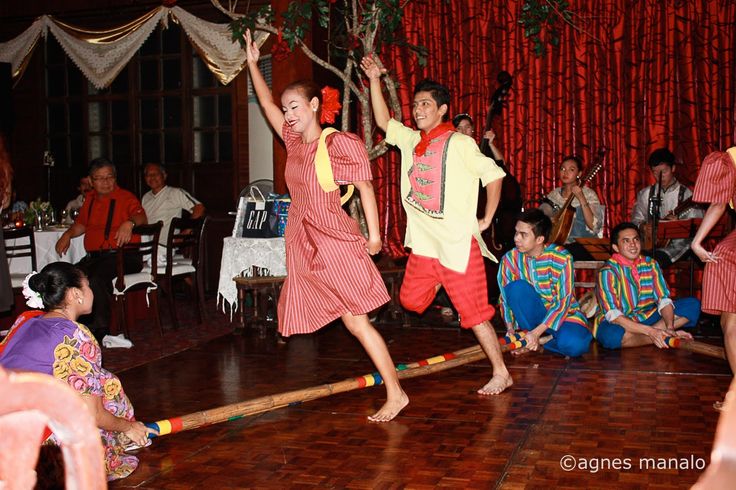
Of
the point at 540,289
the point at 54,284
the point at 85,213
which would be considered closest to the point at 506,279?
the point at 540,289

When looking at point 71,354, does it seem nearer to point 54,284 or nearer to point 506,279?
point 54,284

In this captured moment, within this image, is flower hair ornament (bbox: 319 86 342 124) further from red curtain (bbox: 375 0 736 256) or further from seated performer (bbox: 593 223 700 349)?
red curtain (bbox: 375 0 736 256)

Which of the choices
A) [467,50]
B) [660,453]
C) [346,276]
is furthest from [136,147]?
[660,453]

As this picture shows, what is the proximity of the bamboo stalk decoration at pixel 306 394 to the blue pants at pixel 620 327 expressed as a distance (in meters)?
0.59

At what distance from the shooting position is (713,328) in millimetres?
5684

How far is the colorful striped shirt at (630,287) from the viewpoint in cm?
487

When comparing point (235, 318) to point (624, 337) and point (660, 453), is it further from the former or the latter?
point (660, 453)

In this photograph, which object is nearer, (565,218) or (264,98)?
(264,98)

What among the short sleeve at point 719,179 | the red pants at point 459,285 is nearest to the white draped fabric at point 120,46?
the red pants at point 459,285

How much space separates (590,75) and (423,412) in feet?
14.2

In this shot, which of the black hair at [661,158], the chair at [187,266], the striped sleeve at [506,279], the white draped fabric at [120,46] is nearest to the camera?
the striped sleeve at [506,279]

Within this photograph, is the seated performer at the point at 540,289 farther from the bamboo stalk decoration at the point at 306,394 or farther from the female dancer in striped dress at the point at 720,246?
the female dancer in striped dress at the point at 720,246

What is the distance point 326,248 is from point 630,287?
2204mm

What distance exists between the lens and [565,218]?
620cm
